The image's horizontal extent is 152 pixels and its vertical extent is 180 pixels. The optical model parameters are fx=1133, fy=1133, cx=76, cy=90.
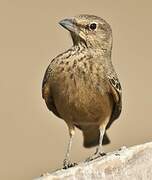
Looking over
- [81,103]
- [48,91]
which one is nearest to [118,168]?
[81,103]

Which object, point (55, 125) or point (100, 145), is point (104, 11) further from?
point (100, 145)

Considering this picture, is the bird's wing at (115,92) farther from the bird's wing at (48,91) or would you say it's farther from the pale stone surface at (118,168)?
the pale stone surface at (118,168)

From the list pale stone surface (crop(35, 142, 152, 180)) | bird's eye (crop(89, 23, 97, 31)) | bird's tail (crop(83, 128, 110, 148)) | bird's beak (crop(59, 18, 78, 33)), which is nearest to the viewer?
pale stone surface (crop(35, 142, 152, 180))

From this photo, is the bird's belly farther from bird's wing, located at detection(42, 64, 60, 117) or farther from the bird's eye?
the bird's eye

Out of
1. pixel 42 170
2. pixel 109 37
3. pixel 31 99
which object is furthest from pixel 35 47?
pixel 109 37

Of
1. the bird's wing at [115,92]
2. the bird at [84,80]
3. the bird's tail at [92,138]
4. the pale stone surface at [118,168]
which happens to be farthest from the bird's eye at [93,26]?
the pale stone surface at [118,168]

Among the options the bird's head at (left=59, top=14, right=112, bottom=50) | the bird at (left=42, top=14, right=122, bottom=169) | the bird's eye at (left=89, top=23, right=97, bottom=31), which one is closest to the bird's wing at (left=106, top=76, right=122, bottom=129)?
the bird at (left=42, top=14, right=122, bottom=169)

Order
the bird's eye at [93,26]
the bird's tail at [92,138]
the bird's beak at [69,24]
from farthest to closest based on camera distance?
the bird's tail at [92,138] < the bird's eye at [93,26] < the bird's beak at [69,24]
